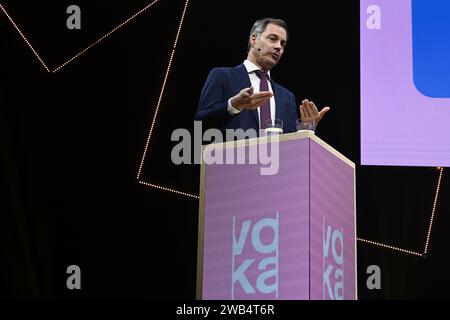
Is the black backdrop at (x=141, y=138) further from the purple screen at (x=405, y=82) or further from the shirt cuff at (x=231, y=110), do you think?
the shirt cuff at (x=231, y=110)

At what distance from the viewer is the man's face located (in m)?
2.53

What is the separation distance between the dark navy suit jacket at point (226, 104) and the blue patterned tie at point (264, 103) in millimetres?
24

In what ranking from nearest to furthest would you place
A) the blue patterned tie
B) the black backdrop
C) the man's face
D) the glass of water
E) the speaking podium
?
the speaking podium
the glass of water
the blue patterned tie
the man's face
the black backdrop

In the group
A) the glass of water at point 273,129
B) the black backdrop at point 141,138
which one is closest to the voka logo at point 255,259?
the glass of water at point 273,129

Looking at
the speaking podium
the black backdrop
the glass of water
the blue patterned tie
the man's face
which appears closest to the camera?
the speaking podium

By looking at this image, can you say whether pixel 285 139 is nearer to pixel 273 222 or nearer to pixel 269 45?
pixel 273 222

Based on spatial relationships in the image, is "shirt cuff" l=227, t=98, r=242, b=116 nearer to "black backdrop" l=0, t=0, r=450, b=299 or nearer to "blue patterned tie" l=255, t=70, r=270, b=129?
"blue patterned tie" l=255, t=70, r=270, b=129

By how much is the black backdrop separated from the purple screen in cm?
12

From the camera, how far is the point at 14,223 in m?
2.81

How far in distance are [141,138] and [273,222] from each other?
4.12 feet

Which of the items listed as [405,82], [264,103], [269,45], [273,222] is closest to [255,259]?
[273,222]

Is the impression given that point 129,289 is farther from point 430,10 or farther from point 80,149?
point 430,10

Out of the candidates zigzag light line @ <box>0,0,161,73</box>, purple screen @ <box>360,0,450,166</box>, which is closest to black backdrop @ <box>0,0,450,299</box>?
zigzag light line @ <box>0,0,161,73</box>

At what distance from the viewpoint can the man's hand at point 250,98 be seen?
2070mm
